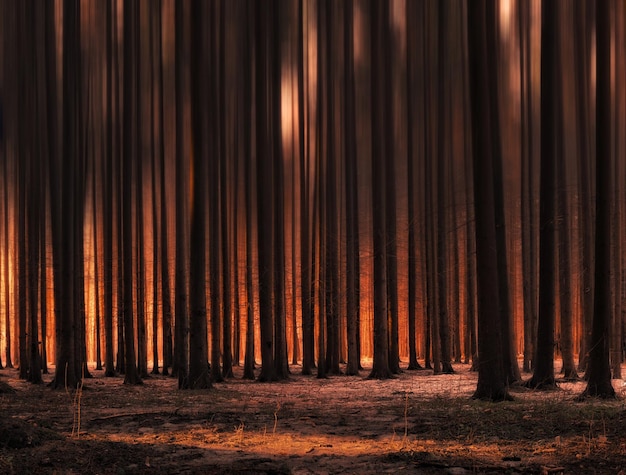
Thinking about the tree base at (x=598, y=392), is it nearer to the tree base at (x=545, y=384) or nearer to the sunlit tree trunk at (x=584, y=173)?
the tree base at (x=545, y=384)

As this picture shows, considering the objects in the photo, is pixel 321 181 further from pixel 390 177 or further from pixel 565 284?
pixel 565 284

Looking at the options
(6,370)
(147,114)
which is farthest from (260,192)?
(6,370)

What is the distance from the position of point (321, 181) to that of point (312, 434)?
16.8 m

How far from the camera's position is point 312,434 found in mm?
10062

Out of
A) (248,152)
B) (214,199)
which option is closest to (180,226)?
(214,199)

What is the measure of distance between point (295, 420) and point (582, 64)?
49.4 ft

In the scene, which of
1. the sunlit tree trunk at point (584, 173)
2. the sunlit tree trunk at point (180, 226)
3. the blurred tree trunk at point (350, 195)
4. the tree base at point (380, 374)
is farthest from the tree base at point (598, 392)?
the blurred tree trunk at point (350, 195)

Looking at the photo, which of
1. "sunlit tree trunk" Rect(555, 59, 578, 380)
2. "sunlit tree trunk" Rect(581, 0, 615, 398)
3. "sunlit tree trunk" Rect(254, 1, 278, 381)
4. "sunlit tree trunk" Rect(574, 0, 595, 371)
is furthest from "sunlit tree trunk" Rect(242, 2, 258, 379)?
"sunlit tree trunk" Rect(581, 0, 615, 398)

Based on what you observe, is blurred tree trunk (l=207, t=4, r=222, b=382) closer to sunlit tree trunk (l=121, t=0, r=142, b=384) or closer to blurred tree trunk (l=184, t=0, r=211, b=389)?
blurred tree trunk (l=184, t=0, r=211, b=389)

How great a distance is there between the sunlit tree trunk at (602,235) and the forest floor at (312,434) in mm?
639

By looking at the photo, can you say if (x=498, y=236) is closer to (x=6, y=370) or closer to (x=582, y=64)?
(x=582, y=64)

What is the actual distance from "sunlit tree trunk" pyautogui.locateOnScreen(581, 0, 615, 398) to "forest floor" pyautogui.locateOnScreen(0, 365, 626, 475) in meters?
0.64

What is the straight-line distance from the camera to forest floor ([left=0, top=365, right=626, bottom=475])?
7.46 m

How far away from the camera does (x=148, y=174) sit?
104 feet
